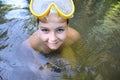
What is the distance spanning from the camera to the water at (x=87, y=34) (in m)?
3.71

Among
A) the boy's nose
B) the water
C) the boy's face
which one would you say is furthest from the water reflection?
the boy's nose

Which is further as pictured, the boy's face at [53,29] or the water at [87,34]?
the water at [87,34]

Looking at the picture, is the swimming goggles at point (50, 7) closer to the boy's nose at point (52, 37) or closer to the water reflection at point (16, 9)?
the boy's nose at point (52, 37)

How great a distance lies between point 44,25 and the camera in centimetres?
323

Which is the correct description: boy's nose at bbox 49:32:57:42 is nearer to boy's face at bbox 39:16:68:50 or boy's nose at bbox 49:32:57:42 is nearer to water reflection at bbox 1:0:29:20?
boy's face at bbox 39:16:68:50

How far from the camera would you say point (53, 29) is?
3.18 meters

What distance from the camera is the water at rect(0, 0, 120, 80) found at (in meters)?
3.71

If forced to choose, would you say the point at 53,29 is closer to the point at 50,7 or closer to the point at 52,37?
the point at 52,37

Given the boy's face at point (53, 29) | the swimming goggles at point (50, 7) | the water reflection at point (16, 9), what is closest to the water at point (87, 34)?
the water reflection at point (16, 9)

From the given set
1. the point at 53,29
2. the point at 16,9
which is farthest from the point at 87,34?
the point at 16,9

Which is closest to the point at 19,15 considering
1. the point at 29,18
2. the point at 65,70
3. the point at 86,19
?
the point at 29,18

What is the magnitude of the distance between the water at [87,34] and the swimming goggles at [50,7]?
2.88ft

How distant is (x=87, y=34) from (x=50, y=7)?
174 centimetres

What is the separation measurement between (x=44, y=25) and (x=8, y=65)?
1026mm
